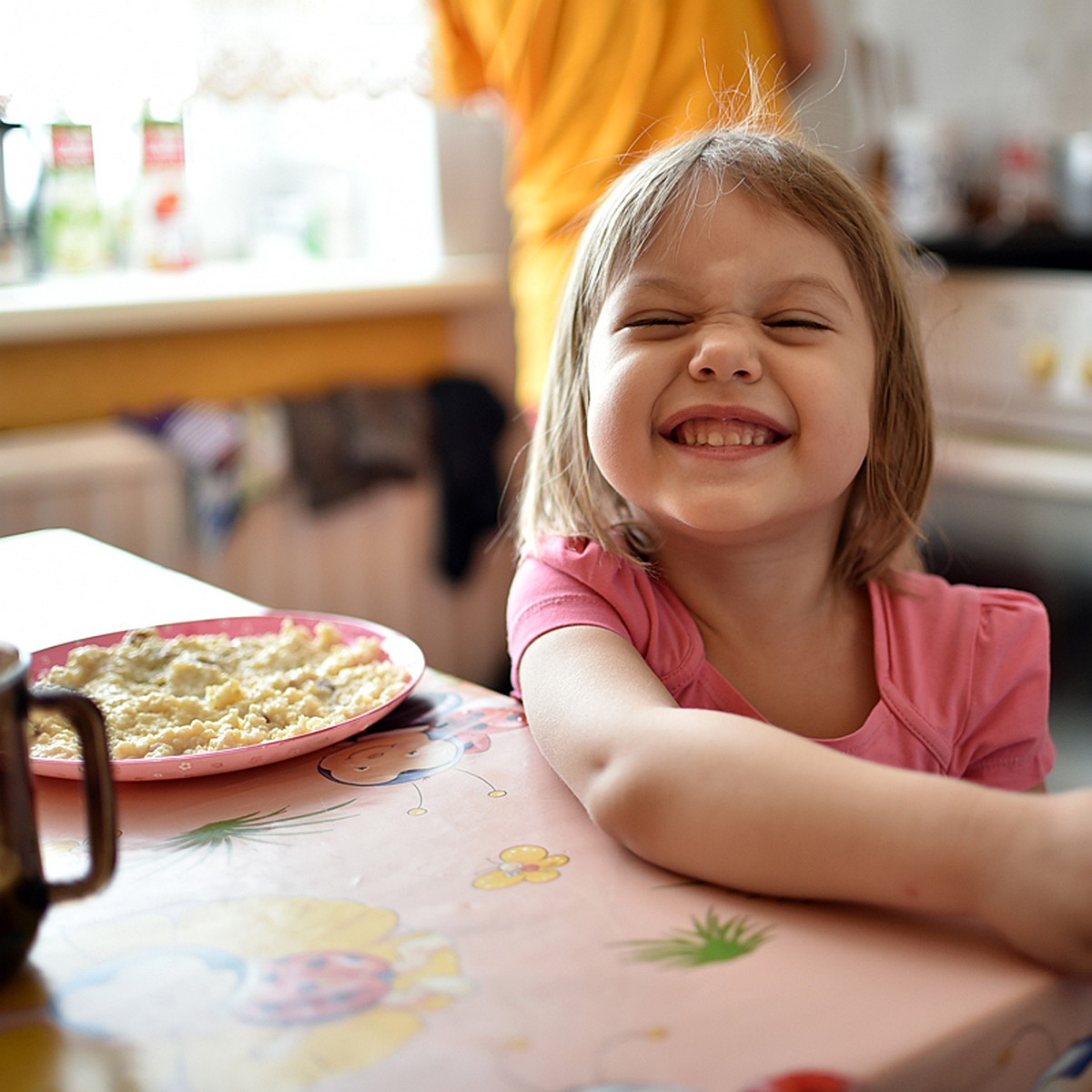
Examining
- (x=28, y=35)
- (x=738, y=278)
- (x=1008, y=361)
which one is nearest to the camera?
(x=738, y=278)

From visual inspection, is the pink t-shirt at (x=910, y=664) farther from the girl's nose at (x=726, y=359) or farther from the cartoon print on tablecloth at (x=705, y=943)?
the cartoon print on tablecloth at (x=705, y=943)

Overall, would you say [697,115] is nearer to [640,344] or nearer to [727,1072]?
[640,344]

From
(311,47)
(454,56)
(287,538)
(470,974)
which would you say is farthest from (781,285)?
(311,47)

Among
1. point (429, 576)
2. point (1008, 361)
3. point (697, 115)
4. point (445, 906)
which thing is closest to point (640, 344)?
point (445, 906)

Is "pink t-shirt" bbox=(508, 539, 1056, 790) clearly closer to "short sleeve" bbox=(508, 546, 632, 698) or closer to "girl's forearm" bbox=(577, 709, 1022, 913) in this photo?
"short sleeve" bbox=(508, 546, 632, 698)

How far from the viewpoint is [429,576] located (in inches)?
98.0

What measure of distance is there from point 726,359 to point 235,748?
0.35 metres

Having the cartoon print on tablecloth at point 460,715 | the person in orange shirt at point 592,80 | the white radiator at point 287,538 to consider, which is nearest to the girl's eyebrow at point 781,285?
the cartoon print on tablecloth at point 460,715

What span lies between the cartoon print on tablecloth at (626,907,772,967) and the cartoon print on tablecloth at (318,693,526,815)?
0.17 m

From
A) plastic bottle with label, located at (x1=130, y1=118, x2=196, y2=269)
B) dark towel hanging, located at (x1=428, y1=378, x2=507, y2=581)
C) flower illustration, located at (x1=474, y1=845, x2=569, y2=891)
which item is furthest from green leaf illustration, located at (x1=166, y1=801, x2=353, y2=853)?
plastic bottle with label, located at (x1=130, y1=118, x2=196, y2=269)

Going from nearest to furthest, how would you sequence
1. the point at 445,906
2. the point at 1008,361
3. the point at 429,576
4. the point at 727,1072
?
the point at 727,1072 < the point at 445,906 < the point at 1008,361 < the point at 429,576

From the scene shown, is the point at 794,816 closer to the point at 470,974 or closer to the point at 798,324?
the point at 470,974

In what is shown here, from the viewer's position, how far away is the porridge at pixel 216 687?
0.71 m

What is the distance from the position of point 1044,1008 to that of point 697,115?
1490mm
